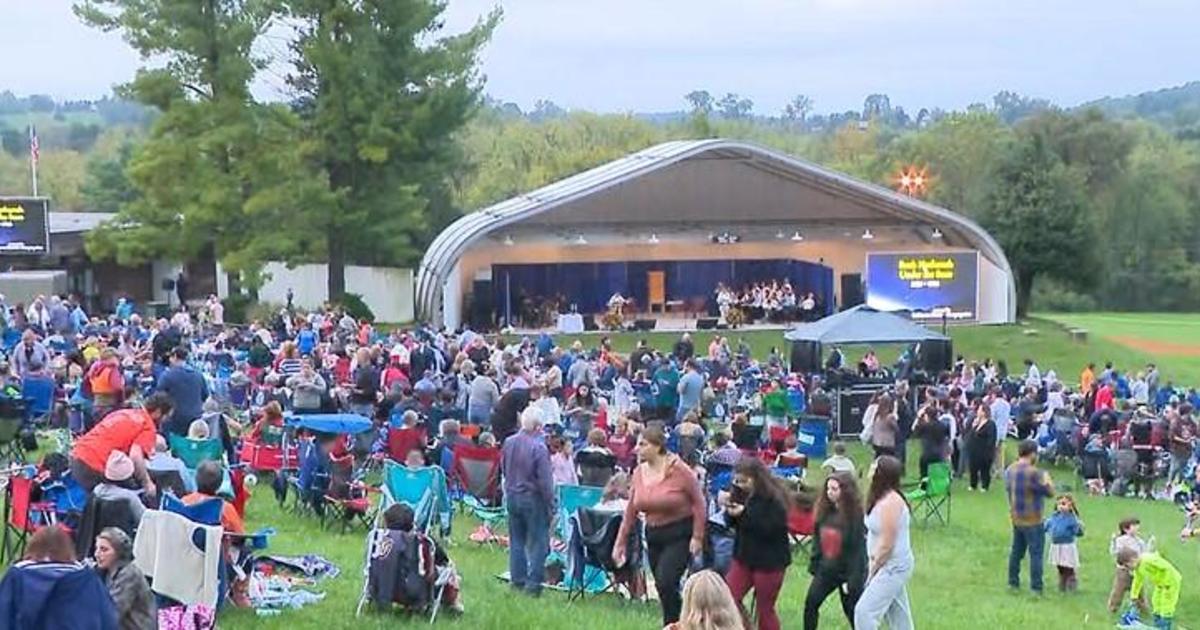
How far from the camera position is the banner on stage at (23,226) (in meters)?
38.8

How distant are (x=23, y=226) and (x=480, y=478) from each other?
95.4ft

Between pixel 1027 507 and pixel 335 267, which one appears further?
pixel 335 267

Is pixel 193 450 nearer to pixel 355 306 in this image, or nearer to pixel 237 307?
pixel 355 306

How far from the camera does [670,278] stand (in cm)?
4331

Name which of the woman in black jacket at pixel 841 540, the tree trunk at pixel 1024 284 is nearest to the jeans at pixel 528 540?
the woman in black jacket at pixel 841 540

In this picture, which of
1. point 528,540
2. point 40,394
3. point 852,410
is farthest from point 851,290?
point 528,540

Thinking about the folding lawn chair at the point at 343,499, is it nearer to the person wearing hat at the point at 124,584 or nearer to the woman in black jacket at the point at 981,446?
the person wearing hat at the point at 124,584

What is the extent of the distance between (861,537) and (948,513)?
8299mm

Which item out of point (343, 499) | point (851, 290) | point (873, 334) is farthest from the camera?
point (851, 290)

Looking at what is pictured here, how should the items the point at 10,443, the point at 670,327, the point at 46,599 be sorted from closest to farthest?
the point at 46,599, the point at 10,443, the point at 670,327

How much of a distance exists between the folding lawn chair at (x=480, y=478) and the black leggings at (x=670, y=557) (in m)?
4.58

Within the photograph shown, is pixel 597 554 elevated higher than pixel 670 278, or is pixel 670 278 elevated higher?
pixel 670 278

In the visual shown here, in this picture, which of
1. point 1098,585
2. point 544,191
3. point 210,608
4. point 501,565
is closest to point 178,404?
point 501,565

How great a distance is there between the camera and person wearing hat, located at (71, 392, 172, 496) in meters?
8.87
